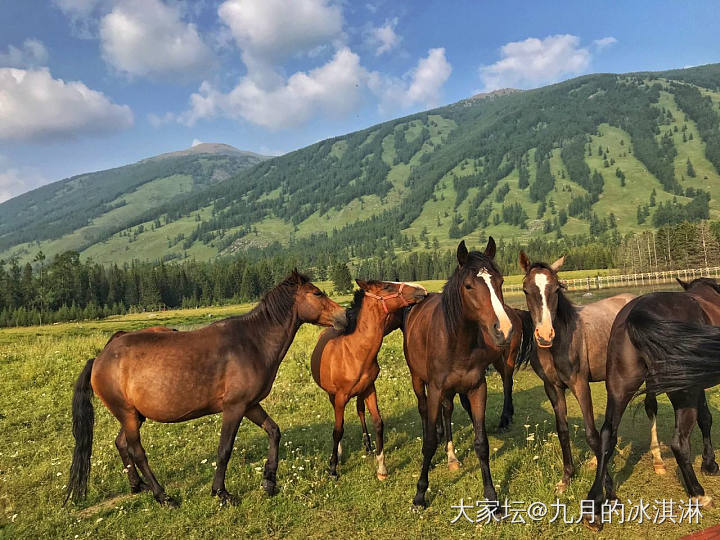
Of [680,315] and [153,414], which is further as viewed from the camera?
[153,414]

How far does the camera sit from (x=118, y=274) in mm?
126250

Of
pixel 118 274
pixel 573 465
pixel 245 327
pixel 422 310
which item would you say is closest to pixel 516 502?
pixel 573 465

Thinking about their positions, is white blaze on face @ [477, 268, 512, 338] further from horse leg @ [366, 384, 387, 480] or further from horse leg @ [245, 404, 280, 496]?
horse leg @ [245, 404, 280, 496]

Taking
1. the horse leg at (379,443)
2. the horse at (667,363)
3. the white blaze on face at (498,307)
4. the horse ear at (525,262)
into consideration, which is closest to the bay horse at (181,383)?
the horse leg at (379,443)

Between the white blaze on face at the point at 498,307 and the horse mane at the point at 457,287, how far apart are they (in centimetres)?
16

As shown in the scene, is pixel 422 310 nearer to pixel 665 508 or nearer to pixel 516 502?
pixel 516 502

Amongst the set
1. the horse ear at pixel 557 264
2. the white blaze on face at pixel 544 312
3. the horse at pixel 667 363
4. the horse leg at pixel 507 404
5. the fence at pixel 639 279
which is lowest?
the fence at pixel 639 279

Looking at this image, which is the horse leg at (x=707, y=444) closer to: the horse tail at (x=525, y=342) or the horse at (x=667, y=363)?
the horse at (x=667, y=363)

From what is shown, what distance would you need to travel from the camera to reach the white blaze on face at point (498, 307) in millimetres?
5309

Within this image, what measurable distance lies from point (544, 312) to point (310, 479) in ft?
17.3

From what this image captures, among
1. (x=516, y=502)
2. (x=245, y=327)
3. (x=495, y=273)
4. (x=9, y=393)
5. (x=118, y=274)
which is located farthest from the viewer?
(x=118, y=274)

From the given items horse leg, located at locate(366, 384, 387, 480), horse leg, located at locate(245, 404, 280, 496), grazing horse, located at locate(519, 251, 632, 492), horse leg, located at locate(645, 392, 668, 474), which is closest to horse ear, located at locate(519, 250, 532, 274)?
grazing horse, located at locate(519, 251, 632, 492)

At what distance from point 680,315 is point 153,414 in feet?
28.3

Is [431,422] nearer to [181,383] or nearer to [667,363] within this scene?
[667,363]
